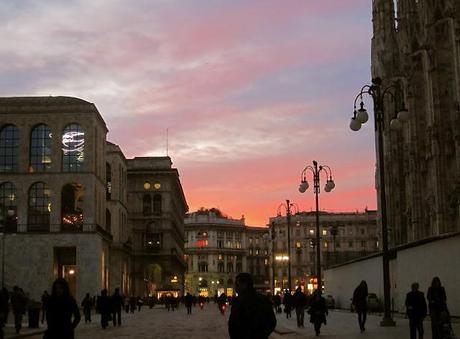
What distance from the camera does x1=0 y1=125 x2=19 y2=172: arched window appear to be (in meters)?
76.1

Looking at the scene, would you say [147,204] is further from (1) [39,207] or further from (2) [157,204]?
(1) [39,207]

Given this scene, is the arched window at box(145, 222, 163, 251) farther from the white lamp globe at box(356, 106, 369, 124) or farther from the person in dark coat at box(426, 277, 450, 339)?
the person in dark coat at box(426, 277, 450, 339)

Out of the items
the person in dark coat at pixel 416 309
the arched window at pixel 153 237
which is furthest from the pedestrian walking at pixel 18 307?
the arched window at pixel 153 237

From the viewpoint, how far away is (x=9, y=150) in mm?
76375

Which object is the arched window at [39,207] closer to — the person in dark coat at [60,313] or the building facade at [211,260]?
the person in dark coat at [60,313]

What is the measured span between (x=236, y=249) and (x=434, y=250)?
549 feet

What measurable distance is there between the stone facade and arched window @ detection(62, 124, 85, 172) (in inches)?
1229

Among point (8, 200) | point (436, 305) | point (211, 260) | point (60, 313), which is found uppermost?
point (8, 200)

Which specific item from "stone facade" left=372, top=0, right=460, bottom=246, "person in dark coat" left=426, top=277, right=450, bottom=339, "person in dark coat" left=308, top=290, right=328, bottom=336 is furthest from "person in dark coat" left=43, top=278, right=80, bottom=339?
"stone facade" left=372, top=0, right=460, bottom=246

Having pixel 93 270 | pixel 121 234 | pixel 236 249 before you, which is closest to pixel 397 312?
pixel 93 270

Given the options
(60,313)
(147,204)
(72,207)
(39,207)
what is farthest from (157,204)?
(60,313)

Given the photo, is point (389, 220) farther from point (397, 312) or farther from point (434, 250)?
point (434, 250)

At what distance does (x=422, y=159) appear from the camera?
6059 cm

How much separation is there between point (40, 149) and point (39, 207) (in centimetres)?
599
